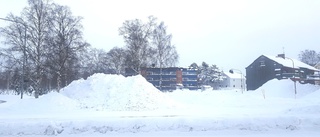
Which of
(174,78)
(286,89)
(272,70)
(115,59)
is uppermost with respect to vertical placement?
(115,59)

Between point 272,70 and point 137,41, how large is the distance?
1641 inches

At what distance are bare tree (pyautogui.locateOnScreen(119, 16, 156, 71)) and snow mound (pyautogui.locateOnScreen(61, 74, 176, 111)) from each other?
91.9ft

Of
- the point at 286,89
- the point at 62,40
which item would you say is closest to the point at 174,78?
the point at 286,89

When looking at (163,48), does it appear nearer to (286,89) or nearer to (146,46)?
(146,46)

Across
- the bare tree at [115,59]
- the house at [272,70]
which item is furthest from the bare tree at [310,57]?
the bare tree at [115,59]

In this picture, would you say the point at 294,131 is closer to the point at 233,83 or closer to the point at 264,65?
the point at 264,65

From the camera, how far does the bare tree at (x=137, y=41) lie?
5428 centimetres

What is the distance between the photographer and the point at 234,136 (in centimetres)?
1360

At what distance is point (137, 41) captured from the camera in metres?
54.1

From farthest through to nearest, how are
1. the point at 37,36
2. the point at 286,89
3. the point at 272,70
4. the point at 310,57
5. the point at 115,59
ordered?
the point at 310,57 < the point at 115,59 < the point at 272,70 < the point at 286,89 < the point at 37,36

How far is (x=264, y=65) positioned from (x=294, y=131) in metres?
72.6

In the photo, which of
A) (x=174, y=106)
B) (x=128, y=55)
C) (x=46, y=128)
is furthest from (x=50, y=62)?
(x=46, y=128)

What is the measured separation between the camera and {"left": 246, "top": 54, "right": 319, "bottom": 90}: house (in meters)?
80.6

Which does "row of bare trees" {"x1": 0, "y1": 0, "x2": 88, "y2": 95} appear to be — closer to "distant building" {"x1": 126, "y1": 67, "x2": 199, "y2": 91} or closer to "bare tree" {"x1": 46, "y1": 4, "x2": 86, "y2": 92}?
"bare tree" {"x1": 46, "y1": 4, "x2": 86, "y2": 92}
